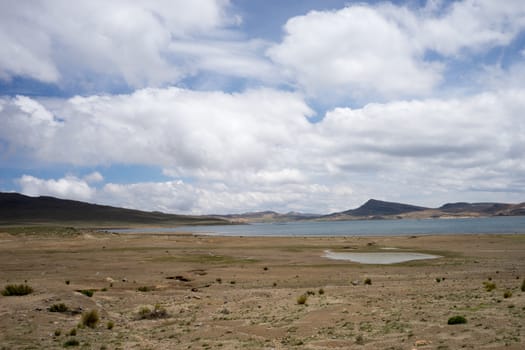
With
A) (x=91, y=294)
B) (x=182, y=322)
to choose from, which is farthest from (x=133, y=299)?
(x=182, y=322)

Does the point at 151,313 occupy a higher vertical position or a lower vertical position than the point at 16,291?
lower

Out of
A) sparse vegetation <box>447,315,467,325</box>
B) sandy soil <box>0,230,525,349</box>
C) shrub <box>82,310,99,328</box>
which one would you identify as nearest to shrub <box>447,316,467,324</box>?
sparse vegetation <box>447,315,467,325</box>

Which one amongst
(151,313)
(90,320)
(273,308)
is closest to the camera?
(90,320)

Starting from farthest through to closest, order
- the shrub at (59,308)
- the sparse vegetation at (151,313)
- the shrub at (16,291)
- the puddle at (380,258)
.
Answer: the puddle at (380,258) < the shrub at (16,291) < the sparse vegetation at (151,313) < the shrub at (59,308)

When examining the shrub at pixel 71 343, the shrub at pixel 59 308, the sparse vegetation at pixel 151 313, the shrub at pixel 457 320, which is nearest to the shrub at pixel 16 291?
the shrub at pixel 59 308

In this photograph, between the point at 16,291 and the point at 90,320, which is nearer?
the point at 90,320

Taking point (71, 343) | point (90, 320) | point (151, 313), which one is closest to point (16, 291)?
point (90, 320)

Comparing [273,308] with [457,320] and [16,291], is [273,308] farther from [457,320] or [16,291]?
[16,291]

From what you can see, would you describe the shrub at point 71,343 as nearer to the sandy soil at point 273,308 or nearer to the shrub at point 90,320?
the sandy soil at point 273,308

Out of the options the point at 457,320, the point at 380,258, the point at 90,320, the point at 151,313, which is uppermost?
the point at 457,320

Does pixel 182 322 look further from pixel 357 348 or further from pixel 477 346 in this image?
pixel 477 346

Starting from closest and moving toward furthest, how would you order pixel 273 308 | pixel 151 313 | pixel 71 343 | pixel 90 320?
1. pixel 71 343
2. pixel 90 320
3. pixel 151 313
4. pixel 273 308

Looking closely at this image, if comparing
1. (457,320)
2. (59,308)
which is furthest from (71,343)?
(457,320)

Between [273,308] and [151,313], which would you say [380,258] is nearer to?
[273,308]
